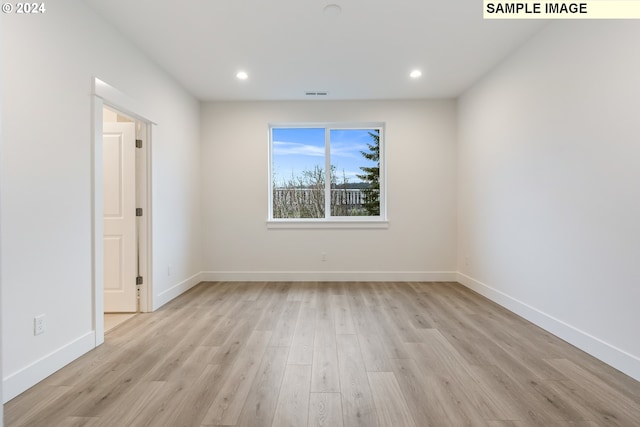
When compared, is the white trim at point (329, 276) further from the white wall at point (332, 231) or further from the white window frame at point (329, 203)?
the white window frame at point (329, 203)

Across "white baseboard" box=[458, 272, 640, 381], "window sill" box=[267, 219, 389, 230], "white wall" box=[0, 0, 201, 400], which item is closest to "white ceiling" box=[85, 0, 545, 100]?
"white wall" box=[0, 0, 201, 400]

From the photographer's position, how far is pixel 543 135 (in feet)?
9.24

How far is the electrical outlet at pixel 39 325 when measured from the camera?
6.40 ft

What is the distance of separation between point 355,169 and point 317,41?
7.06 ft

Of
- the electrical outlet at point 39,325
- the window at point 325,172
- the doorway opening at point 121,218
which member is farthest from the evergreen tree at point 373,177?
the electrical outlet at point 39,325

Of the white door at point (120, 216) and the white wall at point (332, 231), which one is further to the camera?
the white wall at point (332, 231)

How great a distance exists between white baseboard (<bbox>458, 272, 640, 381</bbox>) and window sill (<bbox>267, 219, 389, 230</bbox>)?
5.51ft

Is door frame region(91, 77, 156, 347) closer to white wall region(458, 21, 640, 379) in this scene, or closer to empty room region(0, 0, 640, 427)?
empty room region(0, 0, 640, 427)

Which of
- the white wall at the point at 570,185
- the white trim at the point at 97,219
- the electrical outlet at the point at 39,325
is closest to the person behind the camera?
the electrical outlet at the point at 39,325

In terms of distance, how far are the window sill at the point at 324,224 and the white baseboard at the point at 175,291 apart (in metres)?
1.28

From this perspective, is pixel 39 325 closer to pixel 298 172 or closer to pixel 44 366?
pixel 44 366

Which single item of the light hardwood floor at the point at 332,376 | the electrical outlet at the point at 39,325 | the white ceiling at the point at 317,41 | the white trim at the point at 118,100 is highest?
the white ceiling at the point at 317,41

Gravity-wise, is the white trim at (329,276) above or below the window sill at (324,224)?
below

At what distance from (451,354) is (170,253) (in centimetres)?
317
